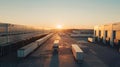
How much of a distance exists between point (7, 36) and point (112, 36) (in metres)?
27.9

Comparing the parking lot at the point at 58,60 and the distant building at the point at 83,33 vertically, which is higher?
the distant building at the point at 83,33

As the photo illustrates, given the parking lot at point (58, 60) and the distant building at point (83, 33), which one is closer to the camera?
the parking lot at point (58, 60)

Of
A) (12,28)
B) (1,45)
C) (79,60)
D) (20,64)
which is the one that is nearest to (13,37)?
(12,28)

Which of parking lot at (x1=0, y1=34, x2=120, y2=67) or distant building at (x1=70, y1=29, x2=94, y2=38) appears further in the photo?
distant building at (x1=70, y1=29, x2=94, y2=38)

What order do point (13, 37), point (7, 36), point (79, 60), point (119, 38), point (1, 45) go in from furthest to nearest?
point (119, 38), point (13, 37), point (7, 36), point (1, 45), point (79, 60)

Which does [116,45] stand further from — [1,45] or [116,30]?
[1,45]

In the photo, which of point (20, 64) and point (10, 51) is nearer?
point (20, 64)

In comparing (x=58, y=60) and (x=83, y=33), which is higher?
(x=83, y=33)

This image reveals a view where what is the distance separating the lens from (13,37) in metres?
34.6

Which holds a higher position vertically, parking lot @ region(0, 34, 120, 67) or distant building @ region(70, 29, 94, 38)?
distant building @ region(70, 29, 94, 38)

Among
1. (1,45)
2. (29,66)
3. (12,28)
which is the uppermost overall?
(12,28)

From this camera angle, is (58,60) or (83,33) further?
(83,33)

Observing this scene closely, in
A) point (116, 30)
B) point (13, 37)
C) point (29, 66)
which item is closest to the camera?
point (29, 66)

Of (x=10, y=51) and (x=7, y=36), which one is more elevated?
(x=7, y=36)
